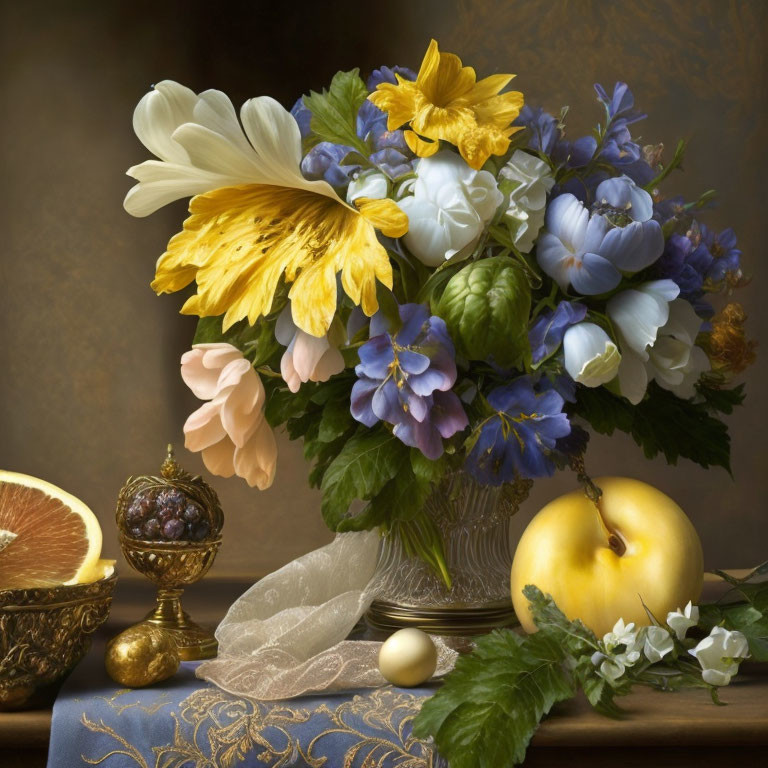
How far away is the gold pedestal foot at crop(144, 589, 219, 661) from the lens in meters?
0.79

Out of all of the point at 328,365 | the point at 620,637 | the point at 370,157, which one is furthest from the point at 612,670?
the point at 370,157

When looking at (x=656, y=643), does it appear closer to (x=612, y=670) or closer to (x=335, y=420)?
(x=612, y=670)

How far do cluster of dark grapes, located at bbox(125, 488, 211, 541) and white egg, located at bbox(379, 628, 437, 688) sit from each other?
0.17m

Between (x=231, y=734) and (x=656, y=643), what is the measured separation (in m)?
0.26

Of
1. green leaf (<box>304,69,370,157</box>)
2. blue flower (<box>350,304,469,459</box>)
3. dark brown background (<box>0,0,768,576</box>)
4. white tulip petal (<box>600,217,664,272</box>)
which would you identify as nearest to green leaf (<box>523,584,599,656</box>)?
blue flower (<box>350,304,469,459</box>)

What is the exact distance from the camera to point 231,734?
66 cm

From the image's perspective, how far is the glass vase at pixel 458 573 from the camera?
812 mm

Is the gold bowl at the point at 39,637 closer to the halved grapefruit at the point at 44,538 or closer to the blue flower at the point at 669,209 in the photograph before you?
the halved grapefruit at the point at 44,538

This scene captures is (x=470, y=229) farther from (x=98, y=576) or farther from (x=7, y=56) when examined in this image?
(x=7, y=56)

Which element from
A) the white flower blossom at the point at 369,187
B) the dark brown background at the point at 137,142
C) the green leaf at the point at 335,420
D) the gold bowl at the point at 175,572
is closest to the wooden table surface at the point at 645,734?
the gold bowl at the point at 175,572

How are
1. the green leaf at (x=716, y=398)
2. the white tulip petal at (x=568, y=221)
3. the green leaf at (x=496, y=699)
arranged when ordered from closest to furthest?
the green leaf at (x=496, y=699), the white tulip petal at (x=568, y=221), the green leaf at (x=716, y=398)

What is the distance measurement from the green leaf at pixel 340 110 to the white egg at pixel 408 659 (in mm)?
320

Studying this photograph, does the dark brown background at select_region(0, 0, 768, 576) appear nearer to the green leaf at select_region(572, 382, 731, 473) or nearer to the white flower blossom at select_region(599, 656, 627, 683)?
the green leaf at select_region(572, 382, 731, 473)

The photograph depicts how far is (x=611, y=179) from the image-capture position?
74 centimetres
